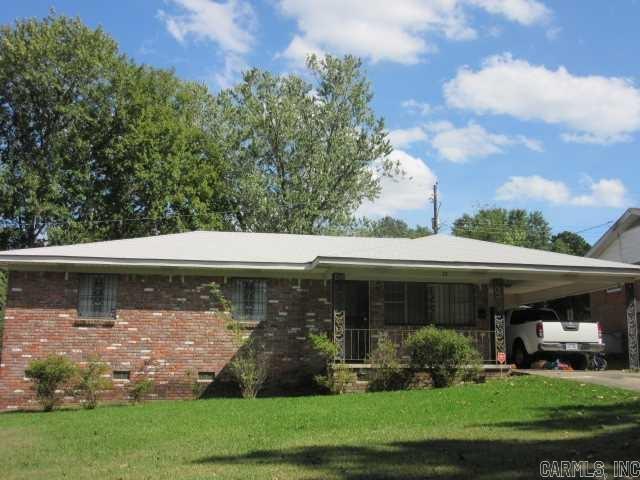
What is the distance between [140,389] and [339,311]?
5046 millimetres

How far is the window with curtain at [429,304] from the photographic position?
1797 centimetres

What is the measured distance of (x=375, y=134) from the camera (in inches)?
1420

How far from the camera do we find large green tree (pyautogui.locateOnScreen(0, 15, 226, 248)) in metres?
30.9

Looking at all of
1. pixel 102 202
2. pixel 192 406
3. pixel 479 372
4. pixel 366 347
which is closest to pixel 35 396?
pixel 192 406

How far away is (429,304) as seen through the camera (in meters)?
18.1

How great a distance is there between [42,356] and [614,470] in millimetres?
13867

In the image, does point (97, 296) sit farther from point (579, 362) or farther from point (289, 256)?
point (579, 362)

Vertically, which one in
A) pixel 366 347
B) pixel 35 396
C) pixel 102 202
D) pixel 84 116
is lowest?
pixel 35 396

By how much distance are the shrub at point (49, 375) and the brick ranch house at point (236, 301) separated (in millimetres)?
1075

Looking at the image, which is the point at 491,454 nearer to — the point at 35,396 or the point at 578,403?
the point at 578,403

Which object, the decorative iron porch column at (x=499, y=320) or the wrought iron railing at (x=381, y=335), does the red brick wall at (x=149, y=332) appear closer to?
the wrought iron railing at (x=381, y=335)

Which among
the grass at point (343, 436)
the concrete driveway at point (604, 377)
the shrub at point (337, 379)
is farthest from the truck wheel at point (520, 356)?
the shrub at point (337, 379)

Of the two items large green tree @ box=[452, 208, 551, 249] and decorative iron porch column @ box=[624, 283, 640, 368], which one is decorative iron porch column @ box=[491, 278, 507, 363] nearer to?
decorative iron porch column @ box=[624, 283, 640, 368]

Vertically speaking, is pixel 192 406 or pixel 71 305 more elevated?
pixel 71 305
